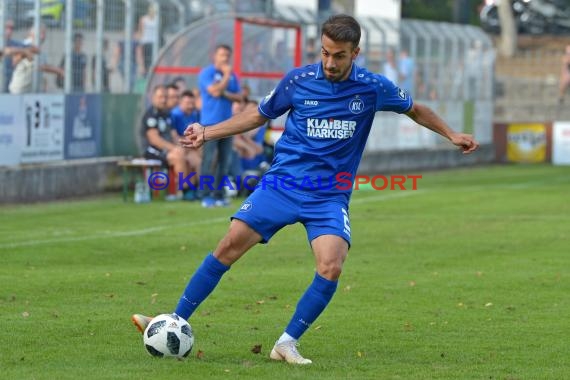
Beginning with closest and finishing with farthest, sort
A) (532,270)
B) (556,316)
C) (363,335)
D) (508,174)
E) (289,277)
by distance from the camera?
1. (363,335)
2. (556,316)
3. (289,277)
4. (532,270)
5. (508,174)

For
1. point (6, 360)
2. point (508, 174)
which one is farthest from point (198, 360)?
point (508, 174)

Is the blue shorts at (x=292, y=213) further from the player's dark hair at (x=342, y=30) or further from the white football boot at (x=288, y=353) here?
the player's dark hair at (x=342, y=30)

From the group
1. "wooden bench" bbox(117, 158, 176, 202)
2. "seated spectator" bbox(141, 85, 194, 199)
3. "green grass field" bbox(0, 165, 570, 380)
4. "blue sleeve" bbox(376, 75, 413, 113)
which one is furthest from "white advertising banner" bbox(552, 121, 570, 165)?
"blue sleeve" bbox(376, 75, 413, 113)

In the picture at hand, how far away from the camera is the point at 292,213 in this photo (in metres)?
8.32

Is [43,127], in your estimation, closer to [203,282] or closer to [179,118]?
[179,118]

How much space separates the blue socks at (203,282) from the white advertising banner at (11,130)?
1154 cm

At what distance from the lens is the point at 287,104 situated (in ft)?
27.8

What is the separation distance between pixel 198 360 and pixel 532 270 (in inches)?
226

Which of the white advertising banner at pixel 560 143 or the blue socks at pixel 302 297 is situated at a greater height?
the blue socks at pixel 302 297

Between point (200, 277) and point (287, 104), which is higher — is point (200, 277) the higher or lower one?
the lower one

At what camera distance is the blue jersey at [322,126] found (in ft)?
27.4

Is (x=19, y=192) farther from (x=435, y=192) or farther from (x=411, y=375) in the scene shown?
(x=411, y=375)

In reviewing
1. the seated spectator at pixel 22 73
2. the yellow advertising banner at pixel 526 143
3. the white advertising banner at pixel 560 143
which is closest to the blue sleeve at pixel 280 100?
the seated spectator at pixel 22 73

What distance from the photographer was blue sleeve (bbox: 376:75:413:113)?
8.48 metres
